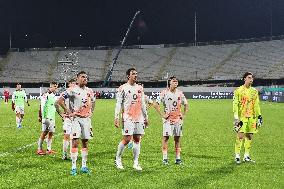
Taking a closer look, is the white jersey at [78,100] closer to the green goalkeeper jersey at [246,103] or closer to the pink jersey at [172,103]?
the pink jersey at [172,103]

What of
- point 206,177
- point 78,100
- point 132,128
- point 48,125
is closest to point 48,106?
point 48,125

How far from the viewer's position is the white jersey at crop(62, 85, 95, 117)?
1134 centimetres

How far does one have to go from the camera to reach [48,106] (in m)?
15.3

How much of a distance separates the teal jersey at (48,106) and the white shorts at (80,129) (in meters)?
4.01

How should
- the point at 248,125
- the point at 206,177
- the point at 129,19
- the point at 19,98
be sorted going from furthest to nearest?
the point at 129,19, the point at 19,98, the point at 248,125, the point at 206,177

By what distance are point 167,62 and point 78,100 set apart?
75.0 m

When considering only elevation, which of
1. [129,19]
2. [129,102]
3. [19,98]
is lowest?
[129,102]

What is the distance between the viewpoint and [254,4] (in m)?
78.9

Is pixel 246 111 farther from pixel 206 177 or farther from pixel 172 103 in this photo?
pixel 206 177

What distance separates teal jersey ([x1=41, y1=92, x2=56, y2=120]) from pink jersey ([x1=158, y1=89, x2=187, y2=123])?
4005 mm

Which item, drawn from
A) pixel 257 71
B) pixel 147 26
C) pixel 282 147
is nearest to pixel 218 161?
pixel 282 147

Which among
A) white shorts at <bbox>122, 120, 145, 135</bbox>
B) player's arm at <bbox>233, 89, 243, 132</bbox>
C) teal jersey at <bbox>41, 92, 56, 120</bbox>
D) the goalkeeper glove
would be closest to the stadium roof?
teal jersey at <bbox>41, 92, 56, 120</bbox>

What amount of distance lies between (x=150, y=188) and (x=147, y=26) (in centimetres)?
8211

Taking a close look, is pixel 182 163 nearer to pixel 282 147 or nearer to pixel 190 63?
pixel 282 147
